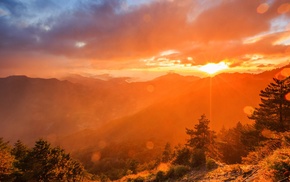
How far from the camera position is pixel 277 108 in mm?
30656

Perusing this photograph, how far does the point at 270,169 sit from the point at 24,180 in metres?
32.1

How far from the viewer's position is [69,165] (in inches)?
1452

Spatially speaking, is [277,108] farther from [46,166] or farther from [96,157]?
[96,157]

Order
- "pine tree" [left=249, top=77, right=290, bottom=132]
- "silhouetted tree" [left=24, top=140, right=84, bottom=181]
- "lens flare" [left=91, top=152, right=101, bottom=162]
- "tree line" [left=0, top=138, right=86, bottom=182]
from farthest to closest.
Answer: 1. "lens flare" [left=91, top=152, right=101, bottom=162]
2. "silhouetted tree" [left=24, top=140, right=84, bottom=181]
3. "tree line" [left=0, top=138, right=86, bottom=182]
4. "pine tree" [left=249, top=77, right=290, bottom=132]

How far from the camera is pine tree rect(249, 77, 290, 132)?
29344 millimetres

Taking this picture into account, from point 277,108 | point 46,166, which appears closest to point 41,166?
point 46,166

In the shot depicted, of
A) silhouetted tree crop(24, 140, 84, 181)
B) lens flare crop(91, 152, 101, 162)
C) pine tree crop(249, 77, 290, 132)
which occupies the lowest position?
lens flare crop(91, 152, 101, 162)

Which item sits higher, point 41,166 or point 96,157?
point 41,166

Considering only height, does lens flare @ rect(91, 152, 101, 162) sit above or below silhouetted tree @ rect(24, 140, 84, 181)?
below

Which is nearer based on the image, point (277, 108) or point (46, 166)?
point (277, 108)

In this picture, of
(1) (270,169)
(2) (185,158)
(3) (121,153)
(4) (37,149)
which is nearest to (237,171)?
(1) (270,169)

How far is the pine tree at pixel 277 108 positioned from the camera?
2934cm

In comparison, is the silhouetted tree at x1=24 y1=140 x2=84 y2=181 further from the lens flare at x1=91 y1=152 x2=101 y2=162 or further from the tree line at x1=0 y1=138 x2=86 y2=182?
the lens flare at x1=91 y1=152 x2=101 y2=162

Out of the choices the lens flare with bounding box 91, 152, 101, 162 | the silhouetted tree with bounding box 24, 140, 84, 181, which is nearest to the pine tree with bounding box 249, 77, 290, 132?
the silhouetted tree with bounding box 24, 140, 84, 181
